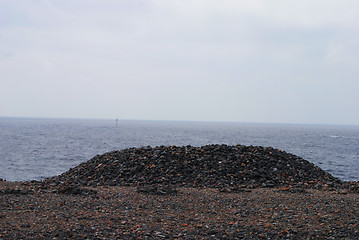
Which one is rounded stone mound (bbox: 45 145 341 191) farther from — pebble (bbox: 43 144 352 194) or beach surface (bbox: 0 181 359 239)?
beach surface (bbox: 0 181 359 239)

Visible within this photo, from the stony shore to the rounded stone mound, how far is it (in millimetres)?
51

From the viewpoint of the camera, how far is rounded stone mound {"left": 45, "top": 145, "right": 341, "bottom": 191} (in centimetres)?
1530

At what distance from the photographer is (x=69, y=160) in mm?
45125

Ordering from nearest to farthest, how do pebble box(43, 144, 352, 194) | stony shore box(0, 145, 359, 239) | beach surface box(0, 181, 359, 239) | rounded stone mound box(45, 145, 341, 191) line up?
beach surface box(0, 181, 359, 239) < stony shore box(0, 145, 359, 239) < pebble box(43, 144, 352, 194) < rounded stone mound box(45, 145, 341, 191)

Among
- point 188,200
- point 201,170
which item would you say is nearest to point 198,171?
point 201,170

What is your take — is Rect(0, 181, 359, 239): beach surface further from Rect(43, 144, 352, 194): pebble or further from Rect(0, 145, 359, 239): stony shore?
Rect(43, 144, 352, 194): pebble

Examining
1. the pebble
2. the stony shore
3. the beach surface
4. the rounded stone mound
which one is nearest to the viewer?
the beach surface

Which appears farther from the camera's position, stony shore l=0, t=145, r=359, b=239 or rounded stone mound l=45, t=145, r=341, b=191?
rounded stone mound l=45, t=145, r=341, b=191

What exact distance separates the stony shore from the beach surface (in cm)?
3

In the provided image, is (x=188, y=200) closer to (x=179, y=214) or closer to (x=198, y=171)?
(x=179, y=214)

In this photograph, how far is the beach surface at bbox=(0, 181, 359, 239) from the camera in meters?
8.42

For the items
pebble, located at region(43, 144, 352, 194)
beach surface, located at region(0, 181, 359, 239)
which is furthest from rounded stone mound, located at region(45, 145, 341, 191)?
beach surface, located at region(0, 181, 359, 239)

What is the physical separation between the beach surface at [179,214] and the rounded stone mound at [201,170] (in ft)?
4.74

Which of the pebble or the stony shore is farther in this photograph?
the pebble
